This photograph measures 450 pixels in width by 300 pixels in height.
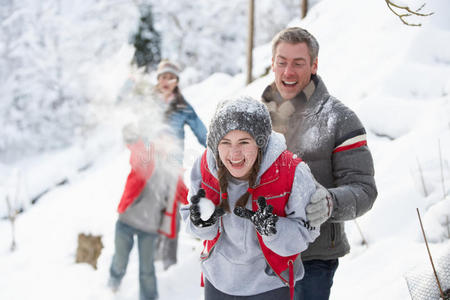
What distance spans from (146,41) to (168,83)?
15822 millimetres

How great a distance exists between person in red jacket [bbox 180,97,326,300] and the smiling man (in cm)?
21

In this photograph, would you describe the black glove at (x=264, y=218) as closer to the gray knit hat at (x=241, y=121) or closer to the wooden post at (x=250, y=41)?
the gray knit hat at (x=241, y=121)

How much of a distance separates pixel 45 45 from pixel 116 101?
Result: 18.1m

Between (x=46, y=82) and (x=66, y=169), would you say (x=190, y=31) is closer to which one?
(x=46, y=82)

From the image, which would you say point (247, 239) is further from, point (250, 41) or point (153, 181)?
point (250, 41)

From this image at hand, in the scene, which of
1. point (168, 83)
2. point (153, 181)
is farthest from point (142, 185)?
point (168, 83)

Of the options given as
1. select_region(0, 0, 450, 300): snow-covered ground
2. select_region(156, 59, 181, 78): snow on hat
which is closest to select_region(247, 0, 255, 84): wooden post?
select_region(0, 0, 450, 300): snow-covered ground

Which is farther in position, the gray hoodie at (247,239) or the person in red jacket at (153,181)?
the person in red jacket at (153,181)

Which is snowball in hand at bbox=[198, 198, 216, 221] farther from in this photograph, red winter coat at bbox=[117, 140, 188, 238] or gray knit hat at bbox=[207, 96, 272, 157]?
red winter coat at bbox=[117, 140, 188, 238]

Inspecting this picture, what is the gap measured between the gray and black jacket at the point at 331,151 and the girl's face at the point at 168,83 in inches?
89.6

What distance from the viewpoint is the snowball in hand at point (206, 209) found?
4.91ft

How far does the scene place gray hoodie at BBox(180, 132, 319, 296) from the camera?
59.2 inches

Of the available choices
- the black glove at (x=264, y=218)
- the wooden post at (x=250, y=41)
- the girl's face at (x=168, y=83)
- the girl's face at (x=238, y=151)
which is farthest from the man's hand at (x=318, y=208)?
the wooden post at (x=250, y=41)

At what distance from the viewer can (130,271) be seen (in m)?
4.24
